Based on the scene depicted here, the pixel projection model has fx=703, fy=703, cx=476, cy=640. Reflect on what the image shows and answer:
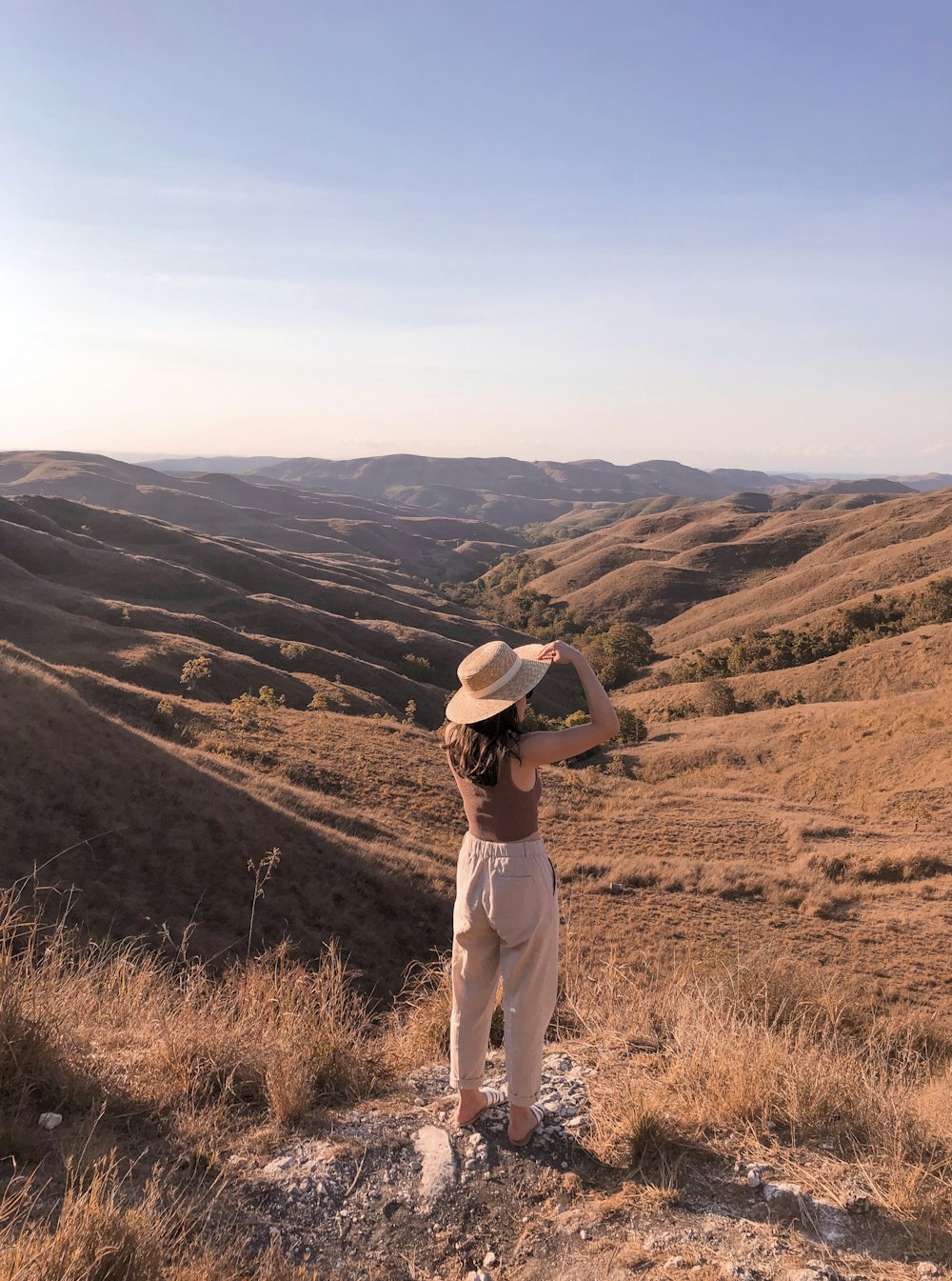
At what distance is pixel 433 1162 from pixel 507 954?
1.10 metres

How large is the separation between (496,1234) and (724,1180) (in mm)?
1210

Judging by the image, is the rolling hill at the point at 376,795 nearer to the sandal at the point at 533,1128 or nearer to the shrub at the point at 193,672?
the shrub at the point at 193,672

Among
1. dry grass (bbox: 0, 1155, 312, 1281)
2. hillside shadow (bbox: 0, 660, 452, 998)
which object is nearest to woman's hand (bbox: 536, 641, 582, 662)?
dry grass (bbox: 0, 1155, 312, 1281)

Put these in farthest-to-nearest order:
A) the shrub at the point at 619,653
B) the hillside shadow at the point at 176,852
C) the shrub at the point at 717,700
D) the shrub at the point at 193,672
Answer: the shrub at the point at 619,653, the shrub at the point at 717,700, the shrub at the point at 193,672, the hillside shadow at the point at 176,852

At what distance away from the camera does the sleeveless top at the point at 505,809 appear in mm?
3727

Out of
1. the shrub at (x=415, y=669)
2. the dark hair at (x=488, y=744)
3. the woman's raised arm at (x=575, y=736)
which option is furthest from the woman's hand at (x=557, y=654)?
the shrub at (x=415, y=669)

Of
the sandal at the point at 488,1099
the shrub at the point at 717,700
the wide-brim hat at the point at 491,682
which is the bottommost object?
the shrub at the point at 717,700

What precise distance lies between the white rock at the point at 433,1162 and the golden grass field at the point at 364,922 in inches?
24.2

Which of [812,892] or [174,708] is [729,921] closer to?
[812,892]

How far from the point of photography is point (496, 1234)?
10.6ft

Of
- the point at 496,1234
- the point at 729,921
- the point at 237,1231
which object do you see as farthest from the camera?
the point at 729,921

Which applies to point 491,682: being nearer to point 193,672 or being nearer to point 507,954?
point 507,954

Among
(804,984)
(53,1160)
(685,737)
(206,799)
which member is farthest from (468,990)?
(685,737)

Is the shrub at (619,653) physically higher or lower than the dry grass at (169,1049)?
lower
